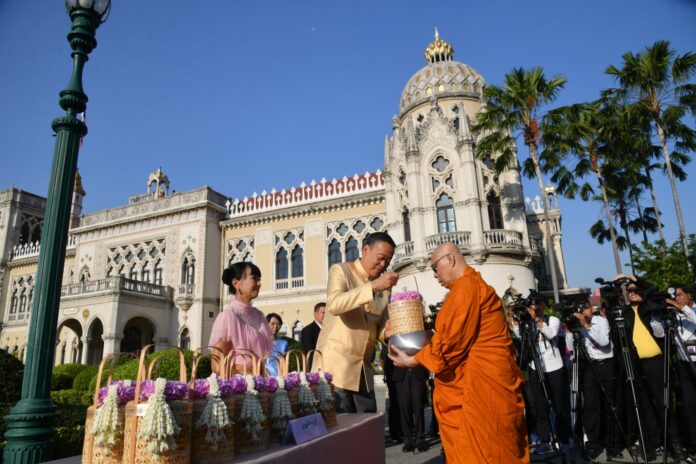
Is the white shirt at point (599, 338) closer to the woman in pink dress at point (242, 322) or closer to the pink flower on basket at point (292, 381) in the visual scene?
the woman in pink dress at point (242, 322)

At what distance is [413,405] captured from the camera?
6652 mm

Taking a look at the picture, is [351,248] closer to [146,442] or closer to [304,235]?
[304,235]

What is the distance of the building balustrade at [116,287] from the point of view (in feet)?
77.8

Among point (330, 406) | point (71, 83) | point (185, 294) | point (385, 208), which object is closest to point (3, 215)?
point (185, 294)

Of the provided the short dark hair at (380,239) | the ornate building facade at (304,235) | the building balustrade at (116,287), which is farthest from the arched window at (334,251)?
the short dark hair at (380,239)

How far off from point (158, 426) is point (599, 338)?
562cm

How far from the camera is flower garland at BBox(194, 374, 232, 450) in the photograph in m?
1.93

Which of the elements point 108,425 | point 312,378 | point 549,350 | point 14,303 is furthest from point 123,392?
point 14,303

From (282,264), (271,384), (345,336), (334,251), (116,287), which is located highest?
(334,251)

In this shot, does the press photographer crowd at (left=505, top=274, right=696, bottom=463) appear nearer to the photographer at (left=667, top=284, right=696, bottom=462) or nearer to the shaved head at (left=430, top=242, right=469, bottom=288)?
the photographer at (left=667, top=284, right=696, bottom=462)

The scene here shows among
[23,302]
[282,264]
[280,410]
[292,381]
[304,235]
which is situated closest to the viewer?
[280,410]

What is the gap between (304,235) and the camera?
25203 millimetres

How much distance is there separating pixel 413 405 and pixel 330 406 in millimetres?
4266

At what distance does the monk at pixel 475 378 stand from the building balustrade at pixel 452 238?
15.6 meters
